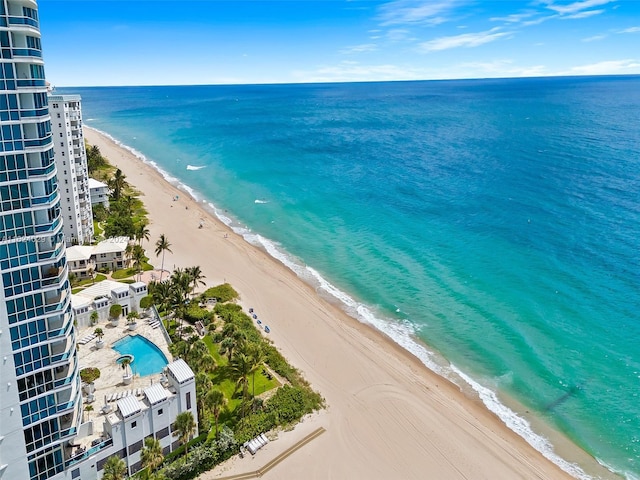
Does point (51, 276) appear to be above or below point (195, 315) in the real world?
above

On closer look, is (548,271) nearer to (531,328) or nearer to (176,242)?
(531,328)

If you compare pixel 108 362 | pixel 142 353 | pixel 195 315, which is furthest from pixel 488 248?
pixel 108 362

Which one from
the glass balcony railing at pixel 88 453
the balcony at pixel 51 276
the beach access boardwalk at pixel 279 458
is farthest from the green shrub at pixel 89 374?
the balcony at pixel 51 276

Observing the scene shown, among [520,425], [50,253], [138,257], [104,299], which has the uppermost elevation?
[50,253]

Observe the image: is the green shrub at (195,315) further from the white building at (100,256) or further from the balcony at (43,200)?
the balcony at (43,200)

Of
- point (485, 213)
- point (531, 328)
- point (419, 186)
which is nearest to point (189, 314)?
point (531, 328)

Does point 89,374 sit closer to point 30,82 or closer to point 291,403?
point 291,403

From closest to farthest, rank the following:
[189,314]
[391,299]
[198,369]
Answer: [198,369] < [189,314] < [391,299]
